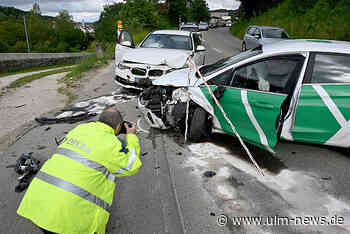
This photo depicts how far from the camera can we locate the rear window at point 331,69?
354 cm

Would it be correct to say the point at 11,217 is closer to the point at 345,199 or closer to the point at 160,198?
the point at 160,198

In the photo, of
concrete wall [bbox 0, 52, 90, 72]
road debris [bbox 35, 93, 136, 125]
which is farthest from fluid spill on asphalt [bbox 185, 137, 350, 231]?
concrete wall [bbox 0, 52, 90, 72]

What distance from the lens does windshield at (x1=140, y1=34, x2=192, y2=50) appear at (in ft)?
25.5

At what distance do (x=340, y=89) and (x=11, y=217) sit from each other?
4187 millimetres

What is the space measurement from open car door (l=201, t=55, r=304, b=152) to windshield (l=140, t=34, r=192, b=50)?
13.4 feet

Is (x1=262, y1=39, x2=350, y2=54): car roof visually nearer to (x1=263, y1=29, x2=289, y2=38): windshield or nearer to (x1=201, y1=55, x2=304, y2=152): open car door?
(x1=201, y1=55, x2=304, y2=152): open car door

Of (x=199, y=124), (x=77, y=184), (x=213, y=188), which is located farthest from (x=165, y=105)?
(x=77, y=184)

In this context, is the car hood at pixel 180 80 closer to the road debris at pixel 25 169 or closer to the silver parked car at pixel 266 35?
the road debris at pixel 25 169

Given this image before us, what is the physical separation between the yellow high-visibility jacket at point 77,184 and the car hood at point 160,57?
4772 mm

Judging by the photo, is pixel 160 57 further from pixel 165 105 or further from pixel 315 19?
pixel 315 19

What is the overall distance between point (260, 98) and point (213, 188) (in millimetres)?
1353

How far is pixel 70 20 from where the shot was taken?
9088cm

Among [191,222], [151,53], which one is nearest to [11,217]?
[191,222]

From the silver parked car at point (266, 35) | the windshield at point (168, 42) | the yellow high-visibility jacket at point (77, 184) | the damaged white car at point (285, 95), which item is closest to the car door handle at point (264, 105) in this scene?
the damaged white car at point (285, 95)
